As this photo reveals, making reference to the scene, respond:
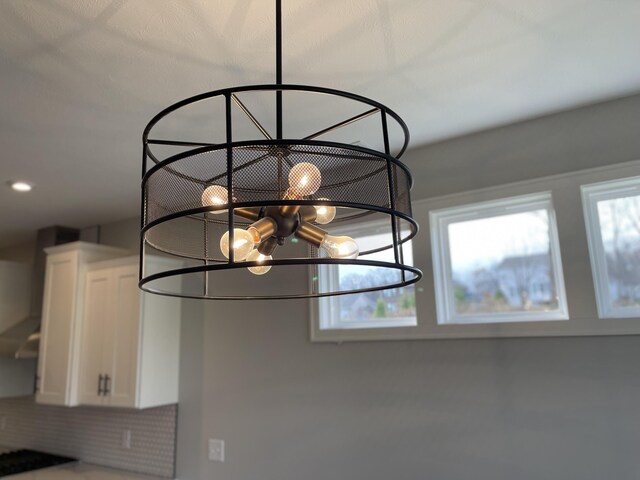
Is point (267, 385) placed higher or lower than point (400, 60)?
lower

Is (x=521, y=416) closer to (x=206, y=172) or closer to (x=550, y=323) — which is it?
(x=550, y=323)

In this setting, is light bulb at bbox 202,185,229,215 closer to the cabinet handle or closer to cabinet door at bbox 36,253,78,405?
the cabinet handle

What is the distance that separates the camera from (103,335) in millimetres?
3232

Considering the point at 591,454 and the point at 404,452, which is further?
the point at 404,452

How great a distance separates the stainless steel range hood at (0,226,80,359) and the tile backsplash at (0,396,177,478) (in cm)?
63

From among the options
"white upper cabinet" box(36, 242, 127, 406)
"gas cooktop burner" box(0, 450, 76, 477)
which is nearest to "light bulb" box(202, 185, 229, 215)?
"white upper cabinet" box(36, 242, 127, 406)

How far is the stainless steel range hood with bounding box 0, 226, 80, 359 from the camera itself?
3768 mm

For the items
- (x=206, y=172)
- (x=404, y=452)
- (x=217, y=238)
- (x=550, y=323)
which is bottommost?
(x=404, y=452)

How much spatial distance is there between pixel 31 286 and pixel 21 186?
5.14ft

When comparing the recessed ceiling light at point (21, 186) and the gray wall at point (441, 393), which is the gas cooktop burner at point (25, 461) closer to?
the gray wall at point (441, 393)

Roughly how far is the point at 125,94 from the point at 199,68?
38 cm

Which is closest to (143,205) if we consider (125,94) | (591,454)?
(125,94)

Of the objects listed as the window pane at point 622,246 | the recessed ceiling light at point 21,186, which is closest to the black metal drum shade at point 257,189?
the window pane at point 622,246

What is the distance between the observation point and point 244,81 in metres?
1.82
